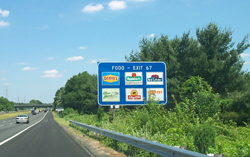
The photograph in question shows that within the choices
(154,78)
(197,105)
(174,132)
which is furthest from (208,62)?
(174,132)

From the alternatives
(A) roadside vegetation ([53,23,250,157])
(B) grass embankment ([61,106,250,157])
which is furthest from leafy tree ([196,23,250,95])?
(B) grass embankment ([61,106,250,157])

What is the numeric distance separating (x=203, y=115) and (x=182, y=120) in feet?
7.45

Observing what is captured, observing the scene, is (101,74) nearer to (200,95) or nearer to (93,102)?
(200,95)

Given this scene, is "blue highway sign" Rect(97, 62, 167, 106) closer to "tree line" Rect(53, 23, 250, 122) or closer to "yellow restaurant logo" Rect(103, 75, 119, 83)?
Result: "yellow restaurant logo" Rect(103, 75, 119, 83)

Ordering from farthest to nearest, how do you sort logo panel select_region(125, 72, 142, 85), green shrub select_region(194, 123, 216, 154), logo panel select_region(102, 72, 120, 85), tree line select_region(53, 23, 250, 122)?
tree line select_region(53, 23, 250, 122) → logo panel select_region(125, 72, 142, 85) → logo panel select_region(102, 72, 120, 85) → green shrub select_region(194, 123, 216, 154)

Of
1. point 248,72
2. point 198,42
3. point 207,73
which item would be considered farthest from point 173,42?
point 248,72

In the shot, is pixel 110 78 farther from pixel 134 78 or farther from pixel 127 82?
pixel 134 78

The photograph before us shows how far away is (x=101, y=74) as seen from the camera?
19.2m

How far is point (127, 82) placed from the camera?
19422 millimetres

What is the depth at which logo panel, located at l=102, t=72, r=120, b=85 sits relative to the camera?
63.2ft

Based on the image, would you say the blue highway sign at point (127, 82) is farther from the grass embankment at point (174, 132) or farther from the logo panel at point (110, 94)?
the grass embankment at point (174, 132)

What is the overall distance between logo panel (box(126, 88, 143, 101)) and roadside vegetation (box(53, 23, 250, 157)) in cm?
102

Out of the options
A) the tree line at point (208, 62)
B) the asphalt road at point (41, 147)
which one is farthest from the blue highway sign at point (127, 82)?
the tree line at point (208, 62)

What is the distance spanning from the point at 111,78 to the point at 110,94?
1.19m
